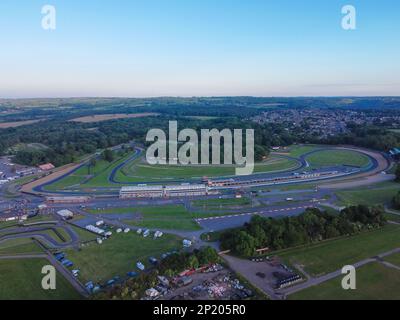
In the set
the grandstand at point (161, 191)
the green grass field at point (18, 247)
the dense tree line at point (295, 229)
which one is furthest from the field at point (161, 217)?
the green grass field at point (18, 247)

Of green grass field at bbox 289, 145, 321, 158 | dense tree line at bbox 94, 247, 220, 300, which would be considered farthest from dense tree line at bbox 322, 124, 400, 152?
dense tree line at bbox 94, 247, 220, 300

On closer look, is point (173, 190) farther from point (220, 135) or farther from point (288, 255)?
point (220, 135)

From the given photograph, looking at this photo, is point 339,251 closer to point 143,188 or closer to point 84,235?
point 84,235

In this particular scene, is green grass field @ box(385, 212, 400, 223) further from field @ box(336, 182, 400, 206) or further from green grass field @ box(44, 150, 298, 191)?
green grass field @ box(44, 150, 298, 191)

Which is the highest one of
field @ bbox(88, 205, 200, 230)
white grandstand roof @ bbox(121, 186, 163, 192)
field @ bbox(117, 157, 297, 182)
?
field @ bbox(117, 157, 297, 182)

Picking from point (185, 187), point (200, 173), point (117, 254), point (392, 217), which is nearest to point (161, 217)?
point (117, 254)
